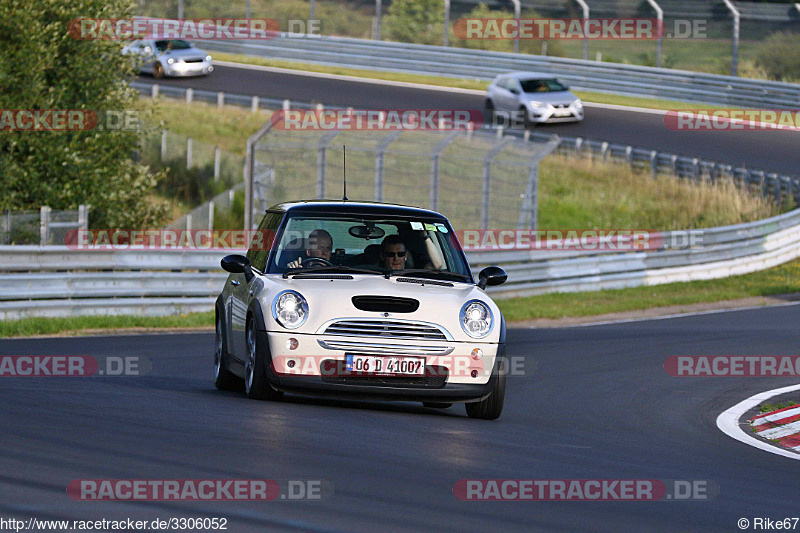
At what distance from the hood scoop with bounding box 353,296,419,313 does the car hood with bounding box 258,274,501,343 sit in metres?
0.03

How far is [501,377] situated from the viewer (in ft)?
31.6

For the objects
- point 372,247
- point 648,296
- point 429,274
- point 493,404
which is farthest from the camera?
point 648,296

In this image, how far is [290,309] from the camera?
365 inches

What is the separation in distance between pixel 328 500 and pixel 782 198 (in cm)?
2743

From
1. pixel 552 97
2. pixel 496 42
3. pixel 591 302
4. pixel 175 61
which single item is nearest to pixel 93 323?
pixel 591 302

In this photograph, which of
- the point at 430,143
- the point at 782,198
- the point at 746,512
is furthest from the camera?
the point at 782,198

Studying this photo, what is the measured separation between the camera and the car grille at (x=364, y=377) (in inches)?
361

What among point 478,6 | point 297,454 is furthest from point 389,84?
point 297,454

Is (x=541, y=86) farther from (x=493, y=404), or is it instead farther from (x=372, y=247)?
(x=493, y=404)

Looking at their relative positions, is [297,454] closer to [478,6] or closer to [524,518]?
[524,518]

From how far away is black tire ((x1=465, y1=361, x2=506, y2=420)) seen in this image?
962 centimetres

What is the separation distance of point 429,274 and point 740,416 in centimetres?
325

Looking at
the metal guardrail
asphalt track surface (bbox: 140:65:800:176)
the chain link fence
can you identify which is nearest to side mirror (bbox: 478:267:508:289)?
the chain link fence
